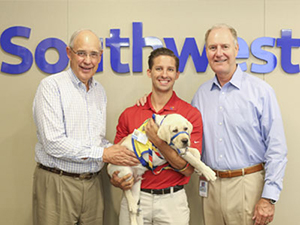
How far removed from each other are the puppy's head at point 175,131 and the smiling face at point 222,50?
615mm

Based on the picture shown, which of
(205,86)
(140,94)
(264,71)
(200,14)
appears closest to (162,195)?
(205,86)

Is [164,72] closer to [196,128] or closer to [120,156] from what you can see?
[196,128]

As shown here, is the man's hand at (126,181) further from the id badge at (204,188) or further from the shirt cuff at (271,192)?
the shirt cuff at (271,192)

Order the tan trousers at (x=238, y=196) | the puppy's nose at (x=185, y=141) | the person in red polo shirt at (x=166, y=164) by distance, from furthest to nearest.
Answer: the tan trousers at (x=238, y=196)
the person in red polo shirt at (x=166, y=164)
the puppy's nose at (x=185, y=141)

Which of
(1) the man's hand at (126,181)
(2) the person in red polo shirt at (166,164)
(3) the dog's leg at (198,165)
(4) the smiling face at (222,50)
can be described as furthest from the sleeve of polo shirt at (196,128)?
(1) the man's hand at (126,181)

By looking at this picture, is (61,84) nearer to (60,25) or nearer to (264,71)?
(60,25)

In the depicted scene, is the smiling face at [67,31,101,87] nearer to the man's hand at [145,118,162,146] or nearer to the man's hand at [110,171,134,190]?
the man's hand at [145,118,162,146]

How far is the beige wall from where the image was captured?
2.93 m

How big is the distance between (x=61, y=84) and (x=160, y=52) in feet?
2.50

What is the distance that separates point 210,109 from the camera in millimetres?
2340

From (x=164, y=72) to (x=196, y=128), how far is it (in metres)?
0.46

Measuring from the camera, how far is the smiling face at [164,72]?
2.22 metres

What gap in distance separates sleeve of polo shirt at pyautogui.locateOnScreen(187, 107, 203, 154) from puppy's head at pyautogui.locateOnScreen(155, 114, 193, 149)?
9.7 inches

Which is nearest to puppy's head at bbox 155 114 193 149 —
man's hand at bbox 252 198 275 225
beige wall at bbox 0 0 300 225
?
man's hand at bbox 252 198 275 225
